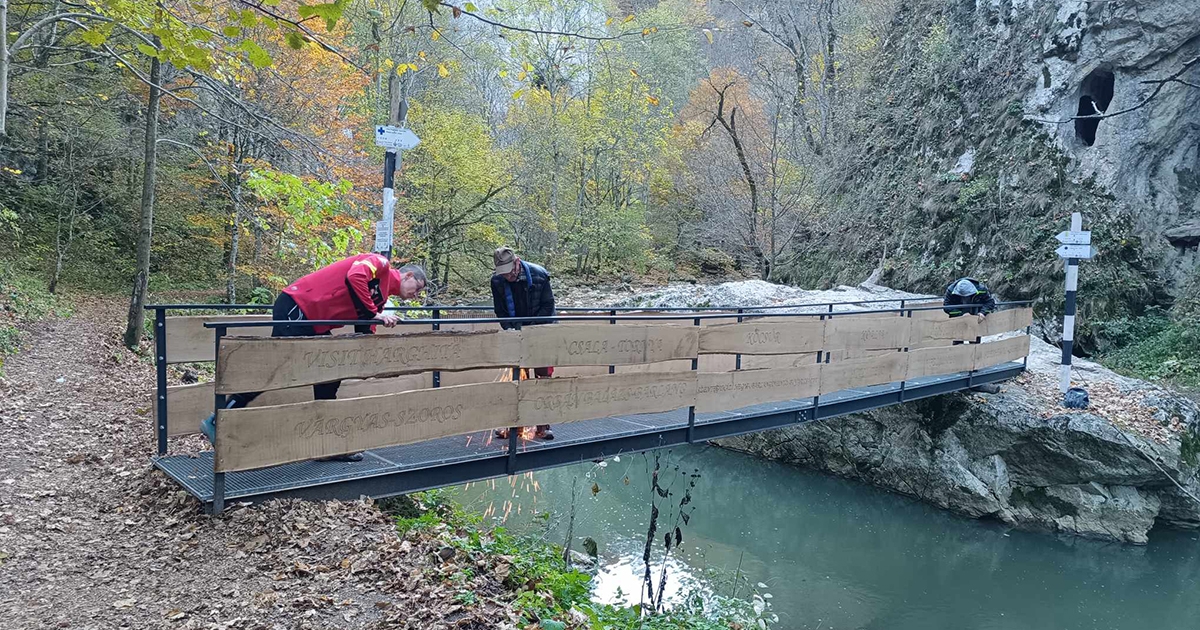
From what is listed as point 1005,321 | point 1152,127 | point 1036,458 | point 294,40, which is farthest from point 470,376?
point 1152,127

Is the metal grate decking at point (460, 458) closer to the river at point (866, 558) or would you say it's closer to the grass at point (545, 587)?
the grass at point (545, 587)

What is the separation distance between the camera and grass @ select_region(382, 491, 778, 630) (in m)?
4.05

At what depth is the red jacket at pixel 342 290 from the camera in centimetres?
464

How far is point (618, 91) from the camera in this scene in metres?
27.6

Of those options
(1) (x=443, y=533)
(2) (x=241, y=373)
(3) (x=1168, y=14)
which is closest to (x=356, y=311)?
(2) (x=241, y=373)

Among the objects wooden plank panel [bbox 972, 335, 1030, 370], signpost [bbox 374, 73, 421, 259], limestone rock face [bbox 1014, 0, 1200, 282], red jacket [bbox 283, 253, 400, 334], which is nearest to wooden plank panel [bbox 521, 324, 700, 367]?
red jacket [bbox 283, 253, 400, 334]

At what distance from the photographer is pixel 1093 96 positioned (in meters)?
15.9

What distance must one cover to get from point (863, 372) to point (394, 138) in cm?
595

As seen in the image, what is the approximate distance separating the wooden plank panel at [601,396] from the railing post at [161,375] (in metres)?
2.40

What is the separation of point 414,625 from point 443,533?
59.5 inches

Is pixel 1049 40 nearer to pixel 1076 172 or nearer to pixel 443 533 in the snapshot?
pixel 1076 172

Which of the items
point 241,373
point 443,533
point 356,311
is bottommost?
point 443,533

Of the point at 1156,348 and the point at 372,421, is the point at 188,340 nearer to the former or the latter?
the point at 372,421

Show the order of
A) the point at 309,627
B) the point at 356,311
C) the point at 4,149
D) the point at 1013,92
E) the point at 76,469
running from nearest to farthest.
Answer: the point at 309,627, the point at 356,311, the point at 76,469, the point at 4,149, the point at 1013,92
